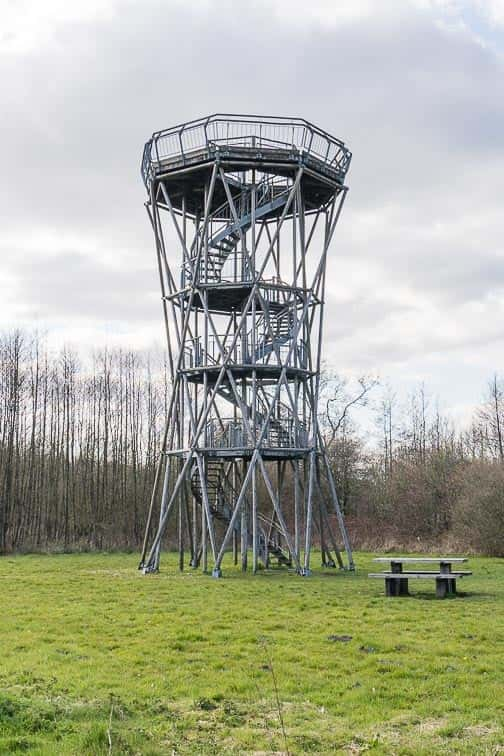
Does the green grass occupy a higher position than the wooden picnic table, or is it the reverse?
the wooden picnic table

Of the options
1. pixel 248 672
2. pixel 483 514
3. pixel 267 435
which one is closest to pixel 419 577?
pixel 267 435

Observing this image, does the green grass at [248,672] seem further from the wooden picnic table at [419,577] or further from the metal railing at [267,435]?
the metal railing at [267,435]

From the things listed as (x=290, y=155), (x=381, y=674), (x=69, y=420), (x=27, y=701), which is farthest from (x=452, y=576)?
(x=69, y=420)

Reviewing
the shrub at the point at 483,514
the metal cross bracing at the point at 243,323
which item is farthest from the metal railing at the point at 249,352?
the shrub at the point at 483,514

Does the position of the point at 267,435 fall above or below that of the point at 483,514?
above

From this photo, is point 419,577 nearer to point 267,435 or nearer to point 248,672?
point 267,435

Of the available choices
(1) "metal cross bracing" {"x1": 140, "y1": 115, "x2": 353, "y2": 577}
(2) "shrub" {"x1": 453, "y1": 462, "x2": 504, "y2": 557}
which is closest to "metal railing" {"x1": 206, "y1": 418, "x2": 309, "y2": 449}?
(1) "metal cross bracing" {"x1": 140, "y1": 115, "x2": 353, "y2": 577}

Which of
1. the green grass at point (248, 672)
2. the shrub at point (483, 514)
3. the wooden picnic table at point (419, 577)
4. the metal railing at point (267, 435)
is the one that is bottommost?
the green grass at point (248, 672)

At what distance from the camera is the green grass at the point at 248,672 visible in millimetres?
8180

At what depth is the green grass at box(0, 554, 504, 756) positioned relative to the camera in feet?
26.8

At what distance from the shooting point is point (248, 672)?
10930 millimetres

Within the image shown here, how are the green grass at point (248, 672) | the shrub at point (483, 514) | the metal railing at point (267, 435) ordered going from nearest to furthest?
the green grass at point (248, 672)
the metal railing at point (267, 435)
the shrub at point (483, 514)

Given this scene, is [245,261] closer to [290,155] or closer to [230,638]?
[290,155]

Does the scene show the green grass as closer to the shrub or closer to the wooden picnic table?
the wooden picnic table
